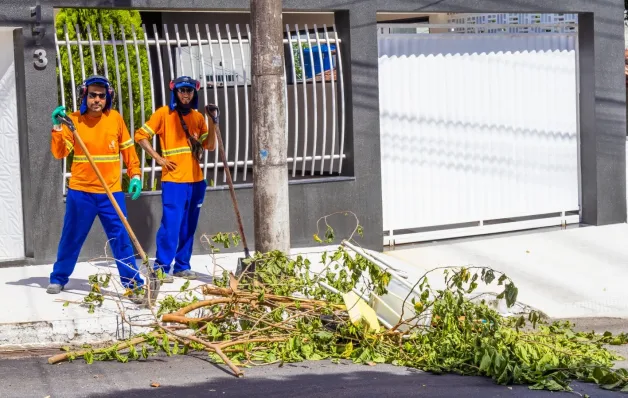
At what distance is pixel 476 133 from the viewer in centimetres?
1199

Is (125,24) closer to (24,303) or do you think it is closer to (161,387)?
(24,303)

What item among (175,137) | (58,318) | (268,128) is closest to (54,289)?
(58,318)

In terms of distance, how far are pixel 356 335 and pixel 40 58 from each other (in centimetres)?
439

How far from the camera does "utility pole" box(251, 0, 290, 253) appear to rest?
8438mm

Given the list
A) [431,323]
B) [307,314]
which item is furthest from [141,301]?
[431,323]

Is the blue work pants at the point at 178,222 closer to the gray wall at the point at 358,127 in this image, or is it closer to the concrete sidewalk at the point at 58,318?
the concrete sidewalk at the point at 58,318

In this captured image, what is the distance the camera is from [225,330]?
7434mm

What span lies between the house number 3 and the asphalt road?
11.5 feet

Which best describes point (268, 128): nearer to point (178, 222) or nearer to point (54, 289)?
point (178, 222)

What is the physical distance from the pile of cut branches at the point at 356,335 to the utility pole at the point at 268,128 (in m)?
0.87

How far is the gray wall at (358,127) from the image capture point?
32.5 feet

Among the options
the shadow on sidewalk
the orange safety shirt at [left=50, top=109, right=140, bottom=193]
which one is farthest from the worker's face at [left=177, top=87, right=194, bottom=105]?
the shadow on sidewalk

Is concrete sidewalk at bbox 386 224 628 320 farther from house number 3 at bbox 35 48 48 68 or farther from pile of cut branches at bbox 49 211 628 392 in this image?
house number 3 at bbox 35 48 48 68

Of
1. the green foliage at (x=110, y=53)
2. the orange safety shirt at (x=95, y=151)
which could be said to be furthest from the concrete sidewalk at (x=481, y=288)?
the green foliage at (x=110, y=53)
